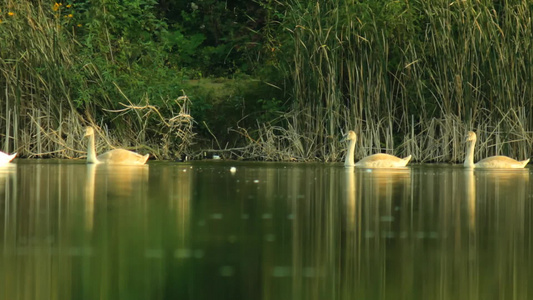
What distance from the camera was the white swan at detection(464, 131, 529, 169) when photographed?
19.0m

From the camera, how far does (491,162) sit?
62.9 ft

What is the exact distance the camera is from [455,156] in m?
21.1

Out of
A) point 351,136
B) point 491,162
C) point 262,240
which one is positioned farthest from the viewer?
point 351,136

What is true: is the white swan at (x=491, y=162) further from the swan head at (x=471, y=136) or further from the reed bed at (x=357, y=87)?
the reed bed at (x=357, y=87)

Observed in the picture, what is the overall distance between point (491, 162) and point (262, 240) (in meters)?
11.5

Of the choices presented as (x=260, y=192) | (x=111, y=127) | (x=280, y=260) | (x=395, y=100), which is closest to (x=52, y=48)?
(x=111, y=127)

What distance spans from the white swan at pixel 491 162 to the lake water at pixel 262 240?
4232 millimetres

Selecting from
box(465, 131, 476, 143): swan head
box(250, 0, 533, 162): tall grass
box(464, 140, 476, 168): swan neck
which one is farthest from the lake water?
box(250, 0, 533, 162): tall grass

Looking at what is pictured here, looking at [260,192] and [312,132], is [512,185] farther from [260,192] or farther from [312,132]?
[312,132]

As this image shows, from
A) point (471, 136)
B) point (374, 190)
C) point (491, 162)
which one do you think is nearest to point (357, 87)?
point (471, 136)

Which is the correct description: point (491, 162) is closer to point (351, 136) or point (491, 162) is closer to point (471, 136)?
point (471, 136)

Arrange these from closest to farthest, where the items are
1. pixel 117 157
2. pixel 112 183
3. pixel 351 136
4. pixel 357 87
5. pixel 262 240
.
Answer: pixel 262 240 → pixel 112 183 → pixel 117 157 → pixel 351 136 → pixel 357 87

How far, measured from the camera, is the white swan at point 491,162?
1895 cm

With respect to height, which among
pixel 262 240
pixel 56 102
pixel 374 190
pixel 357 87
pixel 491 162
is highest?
pixel 357 87
